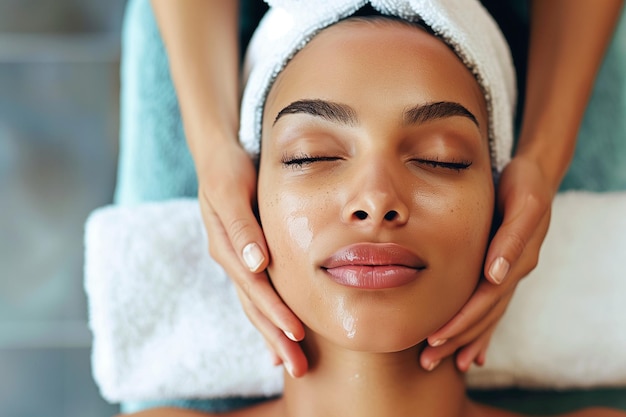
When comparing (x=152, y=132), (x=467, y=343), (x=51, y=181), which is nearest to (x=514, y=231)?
(x=467, y=343)

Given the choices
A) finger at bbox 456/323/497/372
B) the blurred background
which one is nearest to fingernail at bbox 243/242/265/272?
finger at bbox 456/323/497/372

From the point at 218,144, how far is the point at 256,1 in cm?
39

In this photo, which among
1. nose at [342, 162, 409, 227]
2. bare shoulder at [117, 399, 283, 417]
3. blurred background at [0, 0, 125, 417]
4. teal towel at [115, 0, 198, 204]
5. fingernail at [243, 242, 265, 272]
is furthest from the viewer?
blurred background at [0, 0, 125, 417]

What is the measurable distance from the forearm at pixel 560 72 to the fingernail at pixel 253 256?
481 millimetres

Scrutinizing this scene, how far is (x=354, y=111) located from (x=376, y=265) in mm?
206

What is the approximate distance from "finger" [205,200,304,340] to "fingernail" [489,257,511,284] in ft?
0.91

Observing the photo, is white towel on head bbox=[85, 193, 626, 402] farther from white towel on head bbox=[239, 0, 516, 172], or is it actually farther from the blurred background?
the blurred background

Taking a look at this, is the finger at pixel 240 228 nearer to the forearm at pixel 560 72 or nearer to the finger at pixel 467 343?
the finger at pixel 467 343

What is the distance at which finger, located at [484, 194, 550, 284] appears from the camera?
959 millimetres

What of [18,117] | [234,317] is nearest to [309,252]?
[234,317]

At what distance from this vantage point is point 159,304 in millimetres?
1211

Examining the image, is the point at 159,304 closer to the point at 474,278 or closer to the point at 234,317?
the point at 234,317

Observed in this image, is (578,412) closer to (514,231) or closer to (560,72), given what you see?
(514,231)

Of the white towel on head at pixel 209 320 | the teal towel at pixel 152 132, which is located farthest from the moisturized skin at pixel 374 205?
the teal towel at pixel 152 132
